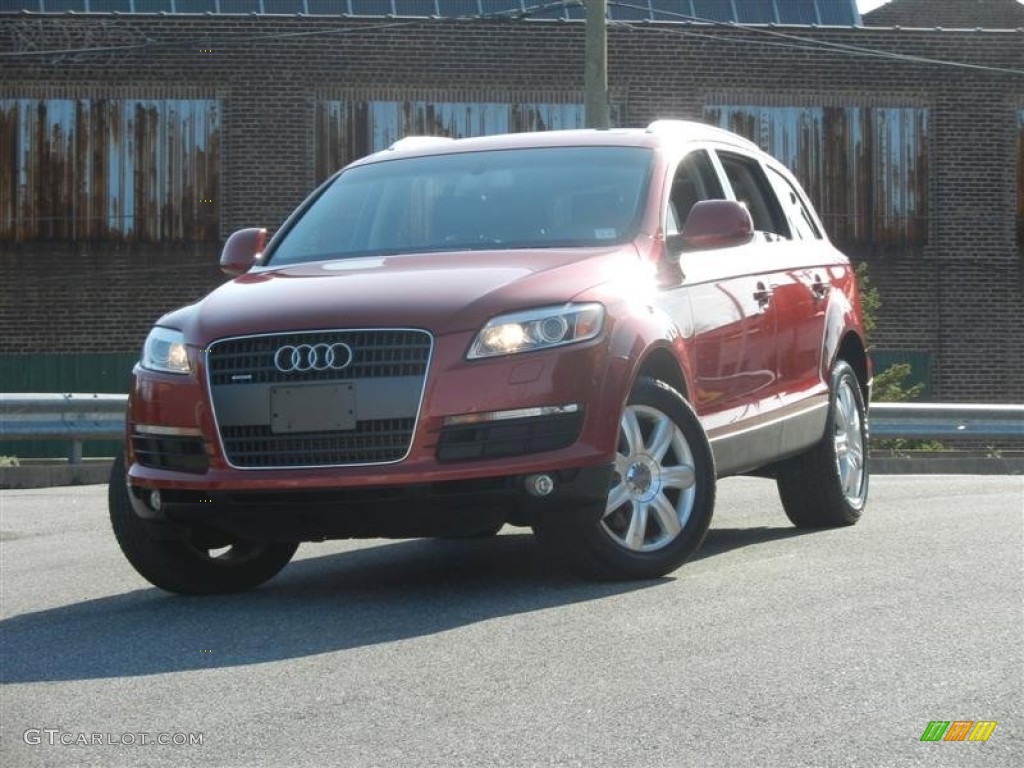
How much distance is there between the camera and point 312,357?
22.3 feet

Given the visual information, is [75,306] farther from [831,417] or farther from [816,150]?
[831,417]

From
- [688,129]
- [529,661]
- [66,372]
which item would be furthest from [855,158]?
[529,661]

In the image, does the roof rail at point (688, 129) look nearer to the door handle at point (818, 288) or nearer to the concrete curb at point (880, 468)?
the door handle at point (818, 288)

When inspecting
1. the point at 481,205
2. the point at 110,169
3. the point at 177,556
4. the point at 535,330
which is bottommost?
the point at 177,556

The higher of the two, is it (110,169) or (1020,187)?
(110,169)

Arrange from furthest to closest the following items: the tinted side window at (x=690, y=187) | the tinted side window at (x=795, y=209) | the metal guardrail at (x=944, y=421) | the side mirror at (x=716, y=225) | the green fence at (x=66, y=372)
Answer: the green fence at (x=66, y=372)
the metal guardrail at (x=944, y=421)
the tinted side window at (x=795, y=209)
the tinted side window at (x=690, y=187)
the side mirror at (x=716, y=225)

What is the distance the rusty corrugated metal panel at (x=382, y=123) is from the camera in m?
28.4

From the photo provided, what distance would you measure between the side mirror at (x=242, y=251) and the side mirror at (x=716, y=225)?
6.25 ft

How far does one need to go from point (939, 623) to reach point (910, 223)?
24.1 m

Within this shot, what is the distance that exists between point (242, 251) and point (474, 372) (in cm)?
205

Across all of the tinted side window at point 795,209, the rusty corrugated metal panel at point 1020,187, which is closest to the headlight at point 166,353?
the tinted side window at point 795,209

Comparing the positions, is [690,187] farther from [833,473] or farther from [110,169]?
[110,169]

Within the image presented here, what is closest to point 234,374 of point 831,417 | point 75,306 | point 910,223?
point 831,417

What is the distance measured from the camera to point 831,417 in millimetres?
9406
